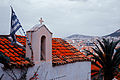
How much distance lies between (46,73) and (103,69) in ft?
11.3

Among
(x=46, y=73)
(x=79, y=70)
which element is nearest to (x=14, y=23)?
(x=46, y=73)

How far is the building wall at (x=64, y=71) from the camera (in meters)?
6.93

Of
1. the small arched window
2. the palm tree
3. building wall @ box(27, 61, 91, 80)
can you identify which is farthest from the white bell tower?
the palm tree

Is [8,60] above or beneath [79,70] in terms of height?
above

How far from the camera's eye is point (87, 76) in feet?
34.2

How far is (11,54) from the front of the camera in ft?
21.2

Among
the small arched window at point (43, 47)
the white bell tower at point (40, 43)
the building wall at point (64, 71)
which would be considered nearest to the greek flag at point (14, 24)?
the white bell tower at point (40, 43)

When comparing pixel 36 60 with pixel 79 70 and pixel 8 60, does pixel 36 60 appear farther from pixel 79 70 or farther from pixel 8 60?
pixel 79 70

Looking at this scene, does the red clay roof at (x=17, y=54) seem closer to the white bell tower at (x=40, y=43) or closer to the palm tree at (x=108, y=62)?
the white bell tower at (x=40, y=43)

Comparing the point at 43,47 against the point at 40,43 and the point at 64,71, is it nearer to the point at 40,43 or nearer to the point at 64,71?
the point at 40,43

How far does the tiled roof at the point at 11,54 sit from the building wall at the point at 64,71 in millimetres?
509

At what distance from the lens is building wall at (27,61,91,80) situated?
6.93 meters

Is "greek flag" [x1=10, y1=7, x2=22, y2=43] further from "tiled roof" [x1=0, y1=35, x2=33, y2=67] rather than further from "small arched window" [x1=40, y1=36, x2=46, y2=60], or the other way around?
"small arched window" [x1=40, y1=36, x2=46, y2=60]

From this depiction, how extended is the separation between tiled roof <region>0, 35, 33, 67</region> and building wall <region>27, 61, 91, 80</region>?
1.67ft
